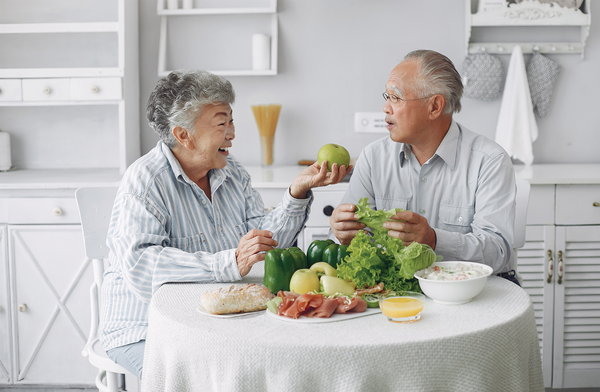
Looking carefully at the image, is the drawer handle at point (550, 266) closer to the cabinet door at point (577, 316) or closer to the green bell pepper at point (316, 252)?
the cabinet door at point (577, 316)

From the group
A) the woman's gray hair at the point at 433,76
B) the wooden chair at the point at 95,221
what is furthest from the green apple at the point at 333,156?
the wooden chair at the point at 95,221

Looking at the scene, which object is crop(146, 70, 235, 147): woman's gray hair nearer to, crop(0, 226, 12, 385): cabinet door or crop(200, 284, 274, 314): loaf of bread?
crop(200, 284, 274, 314): loaf of bread

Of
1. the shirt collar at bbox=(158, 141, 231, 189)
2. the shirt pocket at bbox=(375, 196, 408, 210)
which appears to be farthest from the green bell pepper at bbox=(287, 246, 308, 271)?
the shirt pocket at bbox=(375, 196, 408, 210)

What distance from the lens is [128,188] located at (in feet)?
5.25

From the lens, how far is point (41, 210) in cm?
273

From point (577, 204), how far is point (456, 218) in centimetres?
114

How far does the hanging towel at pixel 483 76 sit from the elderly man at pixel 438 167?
136 cm

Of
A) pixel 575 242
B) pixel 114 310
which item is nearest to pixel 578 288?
pixel 575 242

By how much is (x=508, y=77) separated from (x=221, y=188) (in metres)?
2.05

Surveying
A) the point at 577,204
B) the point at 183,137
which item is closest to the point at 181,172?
the point at 183,137

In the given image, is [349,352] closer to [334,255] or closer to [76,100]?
[334,255]

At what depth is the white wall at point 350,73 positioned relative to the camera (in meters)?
3.24

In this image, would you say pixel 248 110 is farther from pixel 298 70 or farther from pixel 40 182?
pixel 40 182

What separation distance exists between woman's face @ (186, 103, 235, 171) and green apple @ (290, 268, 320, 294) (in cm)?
57
